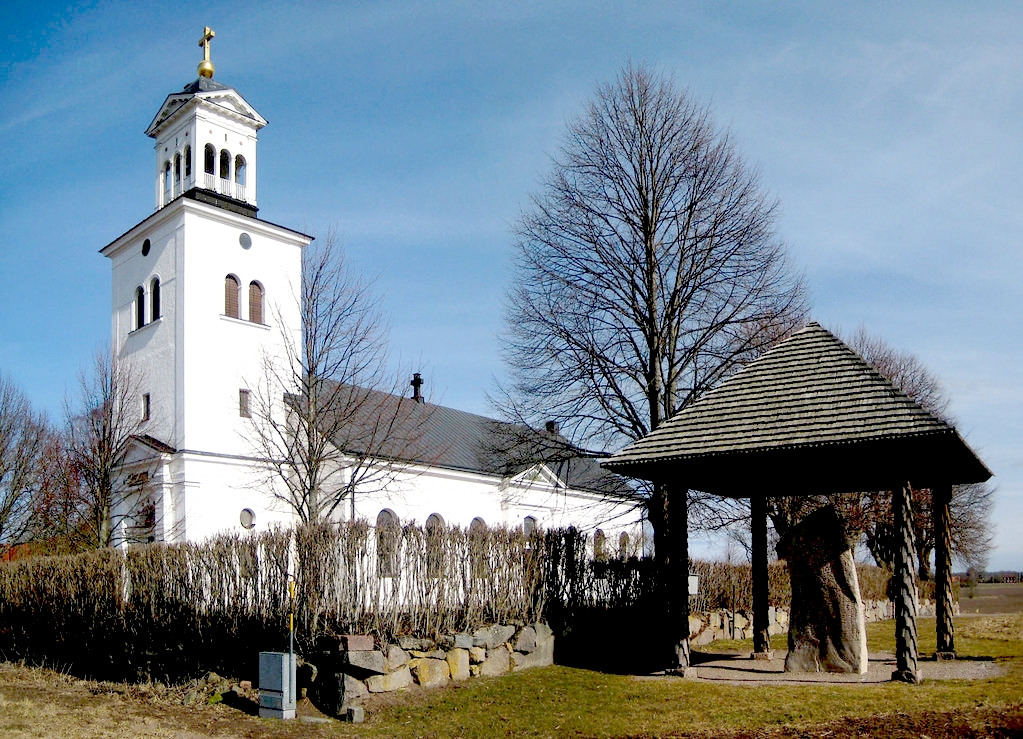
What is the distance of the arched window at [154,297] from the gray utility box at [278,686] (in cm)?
2540

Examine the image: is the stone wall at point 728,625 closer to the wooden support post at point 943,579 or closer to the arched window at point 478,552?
the wooden support post at point 943,579

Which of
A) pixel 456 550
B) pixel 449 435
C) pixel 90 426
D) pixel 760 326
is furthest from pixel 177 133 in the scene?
pixel 456 550

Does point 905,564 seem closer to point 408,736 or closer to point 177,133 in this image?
point 408,736

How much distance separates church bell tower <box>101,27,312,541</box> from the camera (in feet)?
108

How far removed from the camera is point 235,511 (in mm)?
33719

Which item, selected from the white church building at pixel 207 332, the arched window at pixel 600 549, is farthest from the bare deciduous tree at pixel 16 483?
the arched window at pixel 600 549

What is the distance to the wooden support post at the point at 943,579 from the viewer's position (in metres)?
16.5

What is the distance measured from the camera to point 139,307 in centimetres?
3647

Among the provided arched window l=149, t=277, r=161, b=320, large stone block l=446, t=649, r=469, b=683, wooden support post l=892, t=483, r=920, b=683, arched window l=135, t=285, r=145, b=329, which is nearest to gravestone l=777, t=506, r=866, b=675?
wooden support post l=892, t=483, r=920, b=683

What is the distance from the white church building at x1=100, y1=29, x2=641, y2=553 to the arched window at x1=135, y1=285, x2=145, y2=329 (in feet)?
0.25

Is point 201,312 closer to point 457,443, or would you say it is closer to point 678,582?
point 457,443

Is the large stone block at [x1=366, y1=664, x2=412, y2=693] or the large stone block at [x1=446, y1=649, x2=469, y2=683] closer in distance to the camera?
the large stone block at [x1=366, y1=664, x2=412, y2=693]

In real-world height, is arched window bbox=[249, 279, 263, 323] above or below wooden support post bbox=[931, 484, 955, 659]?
above

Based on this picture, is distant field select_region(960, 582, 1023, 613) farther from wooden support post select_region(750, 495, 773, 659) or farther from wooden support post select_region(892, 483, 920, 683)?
wooden support post select_region(892, 483, 920, 683)
